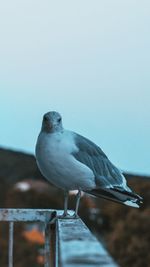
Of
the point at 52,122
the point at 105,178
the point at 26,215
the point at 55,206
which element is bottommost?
the point at 55,206

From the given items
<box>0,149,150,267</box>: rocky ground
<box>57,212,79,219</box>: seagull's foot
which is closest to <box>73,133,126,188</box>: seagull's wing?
<box>57,212,79,219</box>: seagull's foot

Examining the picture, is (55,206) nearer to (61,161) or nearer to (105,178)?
(105,178)

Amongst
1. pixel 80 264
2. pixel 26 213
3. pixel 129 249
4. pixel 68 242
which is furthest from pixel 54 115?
pixel 129 249

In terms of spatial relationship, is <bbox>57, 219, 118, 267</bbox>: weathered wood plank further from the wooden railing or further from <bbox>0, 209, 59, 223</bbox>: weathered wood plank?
<bbox>0, 209, 59, 223</bbox>: weathered wood plank

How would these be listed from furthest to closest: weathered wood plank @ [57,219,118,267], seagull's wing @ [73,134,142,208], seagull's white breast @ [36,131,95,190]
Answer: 1. seagull's wing @ [73,134,142,208]
2. seagull's white breast @ [36,131,95,190]
3. weathered wood plank @ [57,219,118,267]

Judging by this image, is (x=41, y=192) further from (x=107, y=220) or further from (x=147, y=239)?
(x=147, y=239)

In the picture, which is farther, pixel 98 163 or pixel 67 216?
pixel 98 163

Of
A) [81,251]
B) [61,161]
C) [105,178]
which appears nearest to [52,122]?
[61,161]
